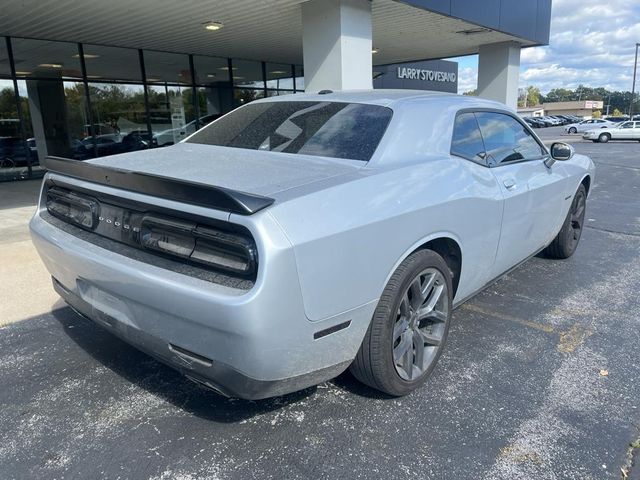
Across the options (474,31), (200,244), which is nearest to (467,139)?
(200,244)

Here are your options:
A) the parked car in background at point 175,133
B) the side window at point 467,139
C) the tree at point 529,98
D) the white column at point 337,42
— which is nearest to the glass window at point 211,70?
the parked car in background at point 175,133

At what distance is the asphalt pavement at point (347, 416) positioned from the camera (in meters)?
2.19

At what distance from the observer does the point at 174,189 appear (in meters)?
2.08

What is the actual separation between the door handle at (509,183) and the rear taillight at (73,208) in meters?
2.56

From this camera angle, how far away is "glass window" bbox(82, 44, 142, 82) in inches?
495

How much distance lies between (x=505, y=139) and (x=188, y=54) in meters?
12.4

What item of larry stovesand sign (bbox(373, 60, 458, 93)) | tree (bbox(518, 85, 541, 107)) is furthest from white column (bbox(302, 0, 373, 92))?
tree (bbox(518, 85, 541, 107))

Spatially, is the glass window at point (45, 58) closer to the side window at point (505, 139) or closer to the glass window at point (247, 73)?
the glass window at point (247, 73)

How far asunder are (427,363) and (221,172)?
1.55 metres

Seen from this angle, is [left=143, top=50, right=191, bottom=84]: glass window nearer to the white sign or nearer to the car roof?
the white sign

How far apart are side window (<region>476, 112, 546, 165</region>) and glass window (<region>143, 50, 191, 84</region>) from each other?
11.9 m

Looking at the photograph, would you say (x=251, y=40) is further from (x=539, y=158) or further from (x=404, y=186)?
(x=404, y=186)

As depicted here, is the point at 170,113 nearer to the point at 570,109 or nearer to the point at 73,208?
the point at 73,208

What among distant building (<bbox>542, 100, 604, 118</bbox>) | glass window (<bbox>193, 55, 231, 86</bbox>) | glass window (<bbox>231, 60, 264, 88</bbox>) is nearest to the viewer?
glass window (<bbox>193, 55, 231, 86</bbox>)
